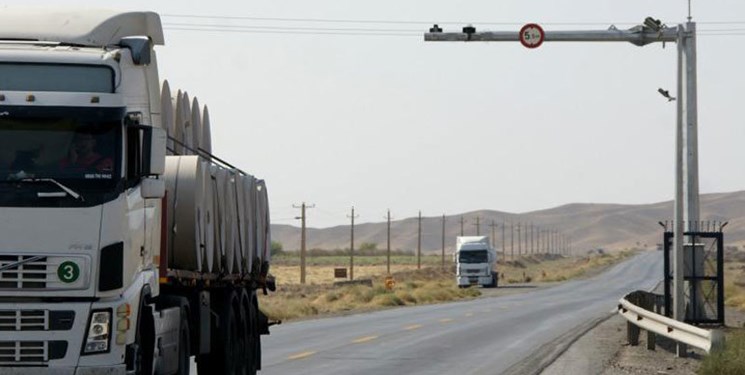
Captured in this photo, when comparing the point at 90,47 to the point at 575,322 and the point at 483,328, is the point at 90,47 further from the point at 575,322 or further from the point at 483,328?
the point at 575,322

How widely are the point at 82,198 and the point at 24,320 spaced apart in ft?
3.65

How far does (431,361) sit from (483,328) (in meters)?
14.1

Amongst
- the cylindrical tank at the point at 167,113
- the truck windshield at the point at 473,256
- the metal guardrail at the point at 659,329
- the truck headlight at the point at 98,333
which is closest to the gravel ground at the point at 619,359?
the metal guardrail at the point at 659,329

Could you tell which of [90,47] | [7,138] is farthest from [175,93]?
[7,138]

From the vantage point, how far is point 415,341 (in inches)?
1251

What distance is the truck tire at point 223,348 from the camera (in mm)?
16750

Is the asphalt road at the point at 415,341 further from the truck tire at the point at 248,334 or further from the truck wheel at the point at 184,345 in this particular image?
the truck wheel at the point at 184,345

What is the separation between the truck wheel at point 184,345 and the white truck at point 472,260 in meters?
76.0

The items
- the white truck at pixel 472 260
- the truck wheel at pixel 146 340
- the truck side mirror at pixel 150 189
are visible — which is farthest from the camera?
the white truck at pixel 472 260

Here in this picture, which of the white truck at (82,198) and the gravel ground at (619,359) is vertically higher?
the white truck at (82,198)

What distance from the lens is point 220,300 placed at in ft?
56.0

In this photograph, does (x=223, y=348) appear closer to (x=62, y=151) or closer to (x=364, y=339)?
(x=62, y=151)

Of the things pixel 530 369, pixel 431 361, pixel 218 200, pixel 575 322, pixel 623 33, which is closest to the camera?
pixel 218 200

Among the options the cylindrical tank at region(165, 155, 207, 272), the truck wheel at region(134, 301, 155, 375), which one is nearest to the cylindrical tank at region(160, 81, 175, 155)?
the cylindrical tank at region(165, 155, 207, 272)
